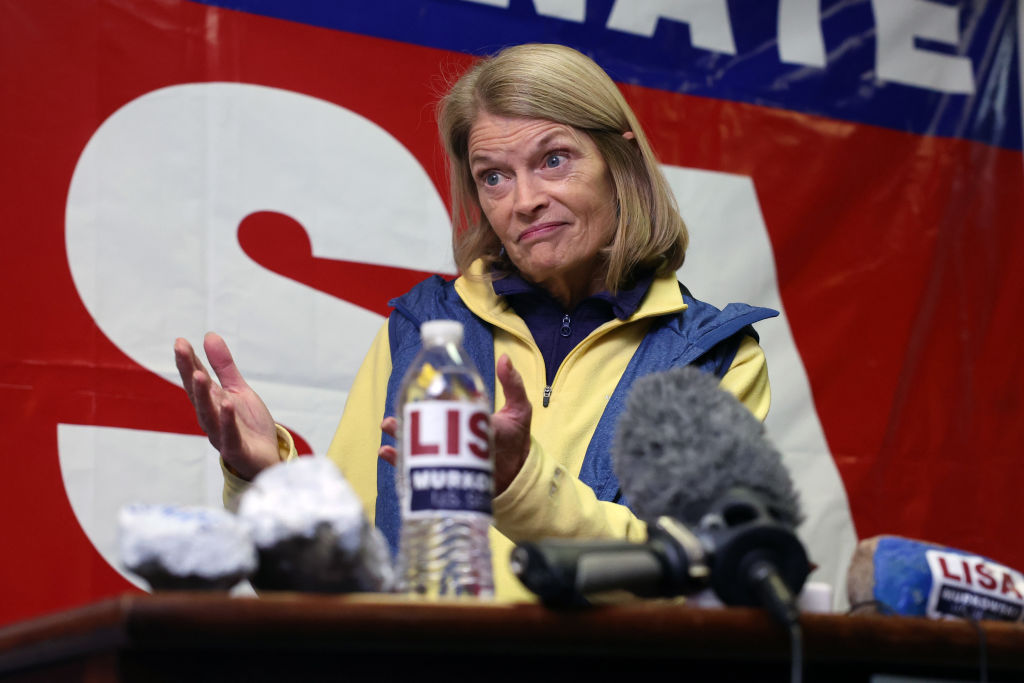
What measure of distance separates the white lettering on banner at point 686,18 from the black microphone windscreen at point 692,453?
Result: 4.91ft

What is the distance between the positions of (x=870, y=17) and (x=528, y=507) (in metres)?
1.77

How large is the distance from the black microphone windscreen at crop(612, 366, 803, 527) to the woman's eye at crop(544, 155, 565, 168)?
2.48ft

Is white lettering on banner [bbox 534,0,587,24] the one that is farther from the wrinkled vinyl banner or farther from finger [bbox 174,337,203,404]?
finger [bbox 174,337,203,404]

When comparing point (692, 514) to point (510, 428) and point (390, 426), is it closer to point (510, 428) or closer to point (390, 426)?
point (510, 428)

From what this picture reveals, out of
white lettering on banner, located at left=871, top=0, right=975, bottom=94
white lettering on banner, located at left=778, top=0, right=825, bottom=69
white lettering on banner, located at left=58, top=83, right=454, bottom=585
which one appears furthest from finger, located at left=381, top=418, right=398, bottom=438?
white lettering on banner, located at left=871, top=0, right=975, bottom=94

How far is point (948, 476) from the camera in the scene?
2301 millimetres

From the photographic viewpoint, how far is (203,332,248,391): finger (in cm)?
118

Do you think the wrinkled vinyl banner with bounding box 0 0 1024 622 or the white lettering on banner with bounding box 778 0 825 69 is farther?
the white lettering on banner with bounding box 778 0 825 69

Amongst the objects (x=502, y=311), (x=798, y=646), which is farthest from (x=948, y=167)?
(x=798, y=646)

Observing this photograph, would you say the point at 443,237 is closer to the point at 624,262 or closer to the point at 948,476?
the point at 624,262

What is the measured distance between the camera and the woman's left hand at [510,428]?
968 mm

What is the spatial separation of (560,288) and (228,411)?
23.6 inches

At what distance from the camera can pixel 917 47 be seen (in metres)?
2.43

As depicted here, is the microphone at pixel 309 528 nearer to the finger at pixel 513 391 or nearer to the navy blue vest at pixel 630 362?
the finger at pixel 513 391
